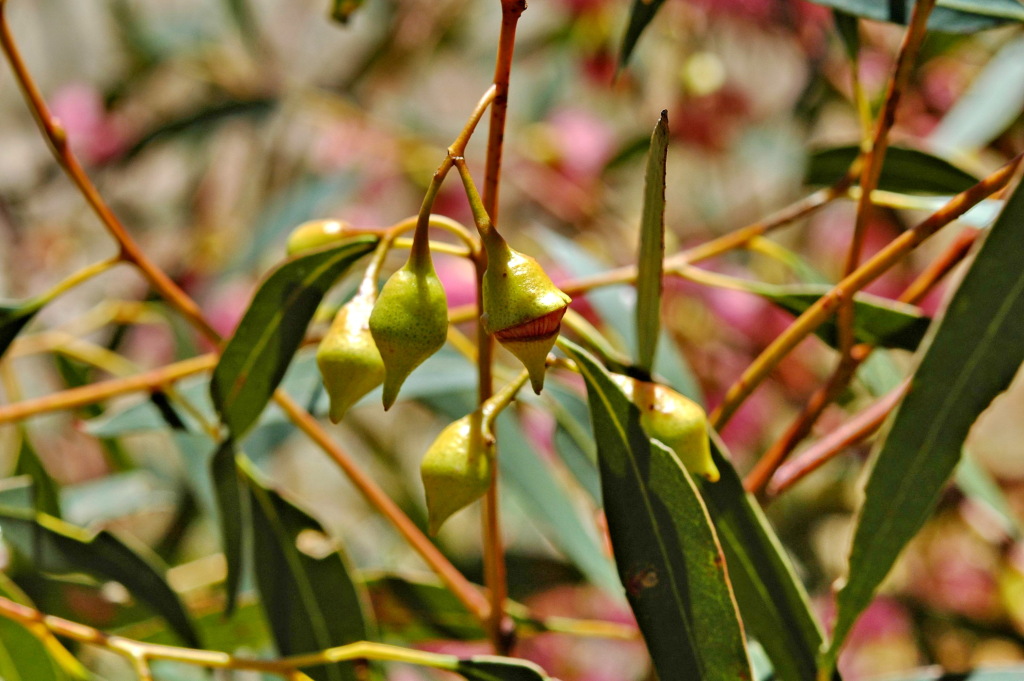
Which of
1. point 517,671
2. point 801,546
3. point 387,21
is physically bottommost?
point 801,546

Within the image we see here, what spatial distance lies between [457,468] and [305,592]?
0.26m

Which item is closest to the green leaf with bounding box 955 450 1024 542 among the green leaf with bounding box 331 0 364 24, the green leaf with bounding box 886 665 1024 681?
the green leaf with bounding box 886 665 1024 681

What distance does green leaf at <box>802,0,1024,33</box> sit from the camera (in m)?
0.50

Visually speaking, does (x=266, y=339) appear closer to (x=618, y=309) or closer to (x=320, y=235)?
(x=320, y=235)

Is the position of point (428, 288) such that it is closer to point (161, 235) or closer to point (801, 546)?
point (801, 546)

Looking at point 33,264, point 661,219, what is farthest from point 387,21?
point 661,219

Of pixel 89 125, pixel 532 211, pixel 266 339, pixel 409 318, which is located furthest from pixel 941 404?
pixel 89 125

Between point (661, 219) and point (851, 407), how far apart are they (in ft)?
2.18

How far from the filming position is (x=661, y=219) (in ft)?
1.28

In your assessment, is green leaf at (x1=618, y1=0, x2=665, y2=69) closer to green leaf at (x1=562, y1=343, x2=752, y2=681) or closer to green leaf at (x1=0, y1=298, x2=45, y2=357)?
green leaf at (x1=562, y1=343, x2=752, y2=681)

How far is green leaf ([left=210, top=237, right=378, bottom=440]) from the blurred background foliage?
28 centimetres

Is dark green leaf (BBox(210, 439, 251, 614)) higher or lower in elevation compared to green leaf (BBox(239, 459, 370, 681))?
higher

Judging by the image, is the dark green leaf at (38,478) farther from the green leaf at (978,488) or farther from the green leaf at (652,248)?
the green leaf at (978,488)

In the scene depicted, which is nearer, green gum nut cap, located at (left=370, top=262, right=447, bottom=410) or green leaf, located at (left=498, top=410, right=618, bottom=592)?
green gum nut cap, located at (left=370, top=262, right=447, bottom=410)
